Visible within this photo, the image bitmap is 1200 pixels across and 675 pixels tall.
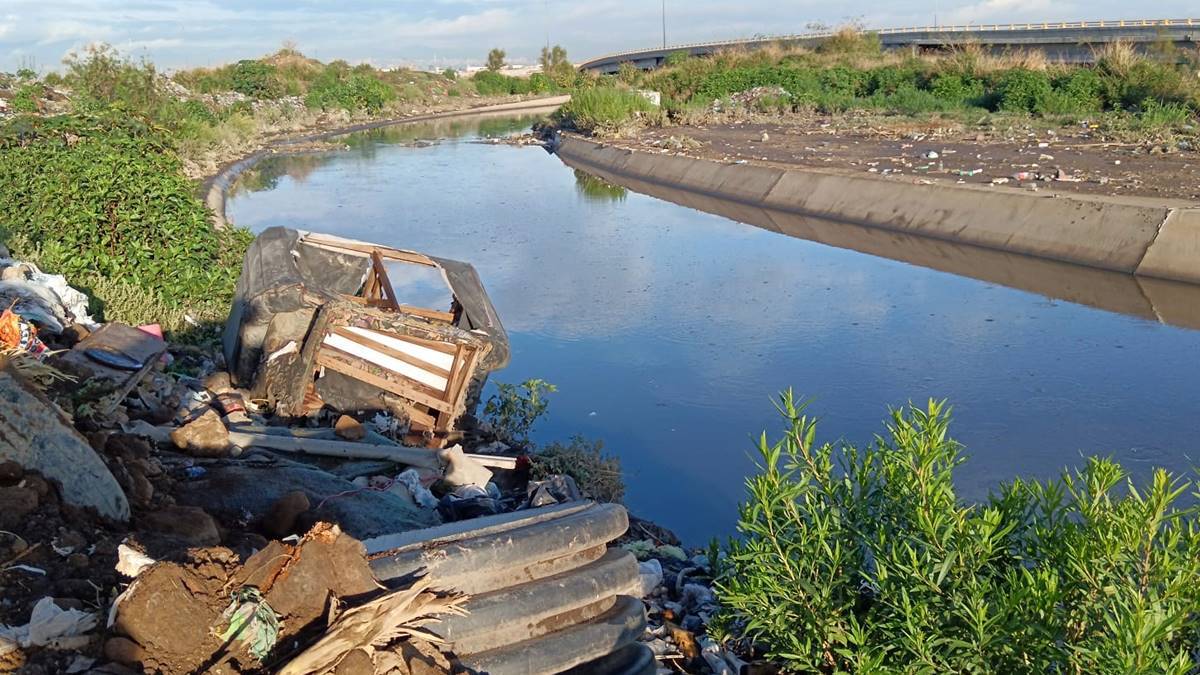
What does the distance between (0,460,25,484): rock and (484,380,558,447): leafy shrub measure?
4.02 m

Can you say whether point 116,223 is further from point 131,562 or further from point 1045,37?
point 1045,37

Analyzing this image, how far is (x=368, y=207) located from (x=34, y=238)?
36.2 feet

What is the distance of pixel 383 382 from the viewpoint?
6.75 m

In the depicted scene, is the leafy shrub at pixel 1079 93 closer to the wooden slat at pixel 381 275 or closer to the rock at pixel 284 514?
the wooden slat at pixel 381 275

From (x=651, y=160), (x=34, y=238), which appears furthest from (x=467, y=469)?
(x=651, y=160)

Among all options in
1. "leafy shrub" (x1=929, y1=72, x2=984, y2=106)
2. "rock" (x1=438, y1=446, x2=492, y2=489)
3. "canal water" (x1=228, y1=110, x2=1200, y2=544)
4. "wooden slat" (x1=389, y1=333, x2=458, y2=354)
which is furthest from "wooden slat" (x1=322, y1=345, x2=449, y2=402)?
"leafy shrub" (x1=929, y1=72, x2=984, y2=106)

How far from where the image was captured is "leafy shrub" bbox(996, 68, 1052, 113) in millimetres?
26781

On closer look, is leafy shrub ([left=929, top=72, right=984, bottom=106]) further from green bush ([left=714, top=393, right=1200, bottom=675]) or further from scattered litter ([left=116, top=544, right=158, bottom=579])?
scattered litter ([left=116, top=544, right=158, bottom=579])

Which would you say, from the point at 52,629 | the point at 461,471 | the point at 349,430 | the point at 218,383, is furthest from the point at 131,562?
the point at 218,383

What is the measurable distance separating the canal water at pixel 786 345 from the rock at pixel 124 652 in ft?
6.99

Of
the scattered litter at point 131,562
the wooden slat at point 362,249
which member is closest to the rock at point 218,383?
the wooden slat at point 362,249

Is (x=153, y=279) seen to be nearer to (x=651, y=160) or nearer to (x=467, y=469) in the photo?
(x=467, y=469)

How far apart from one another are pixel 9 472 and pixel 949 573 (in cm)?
298

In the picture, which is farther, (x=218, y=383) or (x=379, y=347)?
(x=218, y=383)
